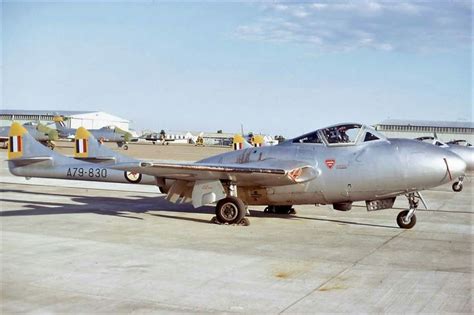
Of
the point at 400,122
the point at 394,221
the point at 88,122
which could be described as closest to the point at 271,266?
the point at 394,221

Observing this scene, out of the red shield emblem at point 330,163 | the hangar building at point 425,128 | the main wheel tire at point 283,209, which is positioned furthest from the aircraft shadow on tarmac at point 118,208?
the hangar building at point 425,128

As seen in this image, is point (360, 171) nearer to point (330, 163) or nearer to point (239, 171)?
point (330, 163)

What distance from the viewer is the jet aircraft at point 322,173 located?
12.6 metres

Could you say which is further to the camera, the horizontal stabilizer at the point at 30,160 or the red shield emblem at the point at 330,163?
the horizontal stabilizer at the point at 30,160

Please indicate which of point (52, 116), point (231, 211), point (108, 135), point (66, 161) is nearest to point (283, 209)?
point (231, 211)

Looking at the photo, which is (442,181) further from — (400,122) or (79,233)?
(400,122)

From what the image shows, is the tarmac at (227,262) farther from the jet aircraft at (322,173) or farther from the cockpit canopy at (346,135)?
the cockpit canopy at (346,135)

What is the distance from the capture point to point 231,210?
13.4 meters

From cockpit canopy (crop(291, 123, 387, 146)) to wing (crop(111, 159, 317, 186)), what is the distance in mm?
845

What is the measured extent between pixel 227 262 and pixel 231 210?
4.37m

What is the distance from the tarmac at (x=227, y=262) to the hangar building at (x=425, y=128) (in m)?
67.2

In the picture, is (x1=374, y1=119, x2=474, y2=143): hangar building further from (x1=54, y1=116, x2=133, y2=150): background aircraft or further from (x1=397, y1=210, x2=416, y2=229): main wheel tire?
(x1=397, y1=210, x2=416, y2=229): main wheel tire

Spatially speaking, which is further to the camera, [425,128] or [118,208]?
[425,128]

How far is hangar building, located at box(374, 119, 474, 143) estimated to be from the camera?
263 feet
